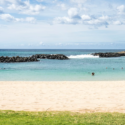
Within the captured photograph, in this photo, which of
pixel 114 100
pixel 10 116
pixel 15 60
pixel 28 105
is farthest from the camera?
pixel 15 60

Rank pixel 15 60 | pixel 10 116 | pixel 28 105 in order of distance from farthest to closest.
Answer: pixel 15 60
pixel 28 105
pixel 10 116

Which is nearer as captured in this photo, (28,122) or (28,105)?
(28,122)

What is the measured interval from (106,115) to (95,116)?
43cm

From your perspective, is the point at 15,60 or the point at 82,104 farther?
the point at 15,60

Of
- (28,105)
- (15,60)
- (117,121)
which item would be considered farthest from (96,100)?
(15,60)

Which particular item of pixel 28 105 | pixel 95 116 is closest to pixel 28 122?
pixel 95 116

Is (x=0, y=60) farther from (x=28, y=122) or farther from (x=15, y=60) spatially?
(x=28, y=122)

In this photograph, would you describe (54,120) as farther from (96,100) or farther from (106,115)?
(96,100)

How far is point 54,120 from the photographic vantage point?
6.31 meters

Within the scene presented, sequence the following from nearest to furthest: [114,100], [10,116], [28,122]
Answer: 1. [28,122]
2. [10,116]
3. [114,100]

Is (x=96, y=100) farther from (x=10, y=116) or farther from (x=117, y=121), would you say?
(x=10, y=116)

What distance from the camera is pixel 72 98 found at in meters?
11.3

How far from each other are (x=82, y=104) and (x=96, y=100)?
1264 millimetres

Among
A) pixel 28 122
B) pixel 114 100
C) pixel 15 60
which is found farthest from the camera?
pixel 15 60
